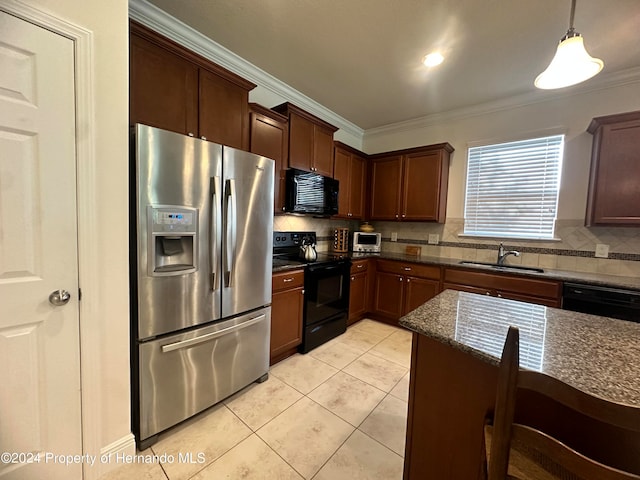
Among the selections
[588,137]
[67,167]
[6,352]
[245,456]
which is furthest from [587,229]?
[6,352]

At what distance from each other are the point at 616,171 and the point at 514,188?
0.85 metres

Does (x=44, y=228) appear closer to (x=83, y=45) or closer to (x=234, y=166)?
(x=83, y=45)

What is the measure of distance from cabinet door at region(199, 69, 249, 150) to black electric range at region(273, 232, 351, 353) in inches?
45.3

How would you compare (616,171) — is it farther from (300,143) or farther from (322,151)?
(300,143)

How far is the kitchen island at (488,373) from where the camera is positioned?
78 cm

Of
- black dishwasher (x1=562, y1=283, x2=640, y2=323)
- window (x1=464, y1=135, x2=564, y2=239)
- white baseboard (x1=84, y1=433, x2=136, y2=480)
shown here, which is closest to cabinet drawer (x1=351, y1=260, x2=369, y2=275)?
window (x1=464, y1=135, x2=564, y2=239)

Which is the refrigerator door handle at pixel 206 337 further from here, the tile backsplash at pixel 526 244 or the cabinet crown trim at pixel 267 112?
the cabinet crown trim at pixel 267 112

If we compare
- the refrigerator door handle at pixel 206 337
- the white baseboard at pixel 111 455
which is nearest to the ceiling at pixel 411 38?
the refrigerator door handle at pixel 206 337

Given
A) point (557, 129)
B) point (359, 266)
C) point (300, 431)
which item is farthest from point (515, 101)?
point (300, 431)

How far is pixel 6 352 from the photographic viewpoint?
3.52 ft

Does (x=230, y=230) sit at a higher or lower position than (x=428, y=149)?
lower

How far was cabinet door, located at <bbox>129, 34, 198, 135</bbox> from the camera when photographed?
160 centimetres

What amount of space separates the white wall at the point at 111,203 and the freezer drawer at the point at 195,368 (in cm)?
11

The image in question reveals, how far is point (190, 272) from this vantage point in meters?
1.56
